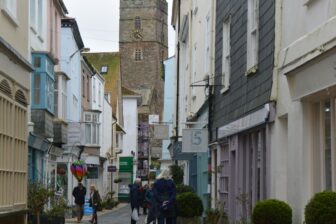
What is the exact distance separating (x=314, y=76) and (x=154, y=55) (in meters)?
122

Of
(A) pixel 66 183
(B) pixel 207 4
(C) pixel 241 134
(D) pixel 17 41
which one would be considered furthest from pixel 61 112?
(D) pixel 17 41

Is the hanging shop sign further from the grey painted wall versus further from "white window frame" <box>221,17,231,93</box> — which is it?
"white window frame" <box>221,17,231,93</box>

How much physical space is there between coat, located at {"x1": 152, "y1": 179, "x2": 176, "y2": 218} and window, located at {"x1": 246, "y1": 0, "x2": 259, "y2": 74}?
10.5 feet

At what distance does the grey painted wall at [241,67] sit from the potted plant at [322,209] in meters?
4.63

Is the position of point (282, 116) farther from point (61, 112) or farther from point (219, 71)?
point (61, 112)

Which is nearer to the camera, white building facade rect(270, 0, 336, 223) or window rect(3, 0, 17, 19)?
white building facade rect(270, 0, 336, 223)

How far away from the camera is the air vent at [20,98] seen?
44.5ft

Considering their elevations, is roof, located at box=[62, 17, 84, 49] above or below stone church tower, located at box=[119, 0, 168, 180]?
below

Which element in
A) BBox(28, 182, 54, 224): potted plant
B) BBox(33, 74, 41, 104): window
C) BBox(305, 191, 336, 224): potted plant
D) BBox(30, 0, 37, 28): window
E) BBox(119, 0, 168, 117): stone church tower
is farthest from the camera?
BBox(119, 0, 168, 117): stone church tower

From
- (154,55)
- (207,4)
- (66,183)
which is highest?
(154,55)


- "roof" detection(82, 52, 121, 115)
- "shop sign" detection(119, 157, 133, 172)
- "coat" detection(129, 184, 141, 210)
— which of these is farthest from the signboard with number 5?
"shop sign" detection(119, 157, 133, 172)

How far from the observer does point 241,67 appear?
Result: 16.7m

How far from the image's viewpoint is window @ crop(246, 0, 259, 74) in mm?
15188

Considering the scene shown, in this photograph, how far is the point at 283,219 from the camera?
36.7ft
